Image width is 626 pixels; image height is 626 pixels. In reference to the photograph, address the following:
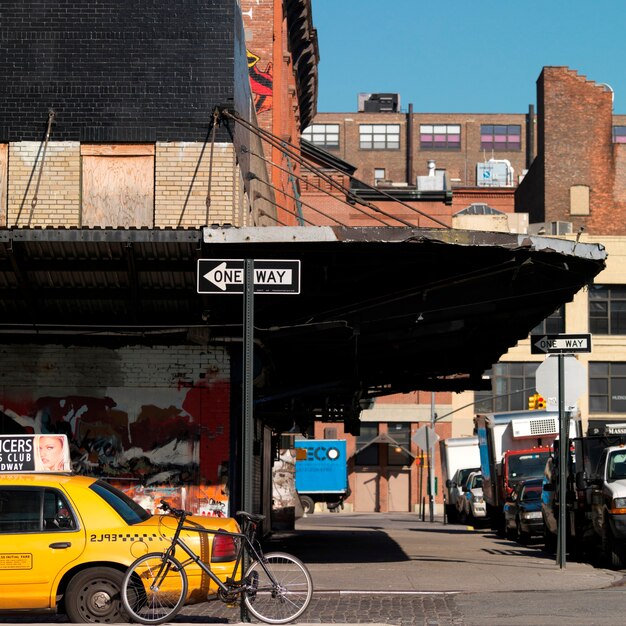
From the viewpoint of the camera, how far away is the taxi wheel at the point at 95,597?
37.1ft

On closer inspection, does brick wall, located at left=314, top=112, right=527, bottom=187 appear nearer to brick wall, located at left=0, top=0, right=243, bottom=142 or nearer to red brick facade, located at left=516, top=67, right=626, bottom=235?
red brick facade, located at left=516, top=67, right=626, bottom=235

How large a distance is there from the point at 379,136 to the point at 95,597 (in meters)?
94.9

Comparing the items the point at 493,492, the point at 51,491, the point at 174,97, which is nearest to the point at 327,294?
the point at 174,97

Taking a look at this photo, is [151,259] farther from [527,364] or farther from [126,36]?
[527,364]

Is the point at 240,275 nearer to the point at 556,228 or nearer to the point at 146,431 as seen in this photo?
the point at 146,431

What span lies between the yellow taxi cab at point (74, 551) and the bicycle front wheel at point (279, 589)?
1.29ft

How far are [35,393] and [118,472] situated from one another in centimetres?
177

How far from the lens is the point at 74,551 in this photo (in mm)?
11336

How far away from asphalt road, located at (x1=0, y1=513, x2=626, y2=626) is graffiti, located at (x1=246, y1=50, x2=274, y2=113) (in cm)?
1432

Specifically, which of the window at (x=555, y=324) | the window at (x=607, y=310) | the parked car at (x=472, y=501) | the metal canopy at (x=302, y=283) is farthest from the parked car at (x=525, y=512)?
the window at (x=607, y=310)

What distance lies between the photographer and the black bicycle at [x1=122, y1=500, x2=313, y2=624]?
432 inches

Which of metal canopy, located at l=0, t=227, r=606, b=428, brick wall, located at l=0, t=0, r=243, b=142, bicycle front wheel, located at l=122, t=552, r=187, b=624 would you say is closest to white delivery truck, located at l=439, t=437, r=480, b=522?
metal canopy, located at l=0, t=227, r=606, b=428

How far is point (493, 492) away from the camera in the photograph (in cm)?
3284

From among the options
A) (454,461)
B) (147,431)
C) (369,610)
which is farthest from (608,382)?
(369,610)
